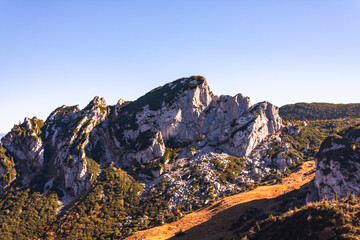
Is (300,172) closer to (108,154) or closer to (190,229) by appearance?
(190,229)

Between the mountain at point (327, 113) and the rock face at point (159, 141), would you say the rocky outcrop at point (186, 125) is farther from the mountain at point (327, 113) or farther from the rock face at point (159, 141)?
the mountain at point (327, 113)

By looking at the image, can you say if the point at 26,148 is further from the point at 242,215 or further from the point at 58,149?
the point at 242,215

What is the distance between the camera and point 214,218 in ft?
185

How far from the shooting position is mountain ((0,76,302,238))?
75625mm

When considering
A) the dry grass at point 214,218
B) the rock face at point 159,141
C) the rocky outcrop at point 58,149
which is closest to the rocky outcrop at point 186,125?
the rock face at point 159,141

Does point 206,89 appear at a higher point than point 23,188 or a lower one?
higher

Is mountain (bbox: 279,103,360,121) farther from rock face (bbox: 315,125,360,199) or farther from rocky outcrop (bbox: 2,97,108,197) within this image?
rocky outcrop (bbox: 2,97,108,197)

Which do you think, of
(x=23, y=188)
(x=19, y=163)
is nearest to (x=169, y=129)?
(x=23, y=188)

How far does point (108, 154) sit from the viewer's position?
10981cm

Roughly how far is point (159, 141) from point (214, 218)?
56445mm

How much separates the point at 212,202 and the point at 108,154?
222ft

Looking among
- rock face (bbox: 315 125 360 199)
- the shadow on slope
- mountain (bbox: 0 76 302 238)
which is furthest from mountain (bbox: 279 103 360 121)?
the shadow on slope

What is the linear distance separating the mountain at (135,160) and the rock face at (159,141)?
0.57 m

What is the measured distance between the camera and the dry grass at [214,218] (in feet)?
167
